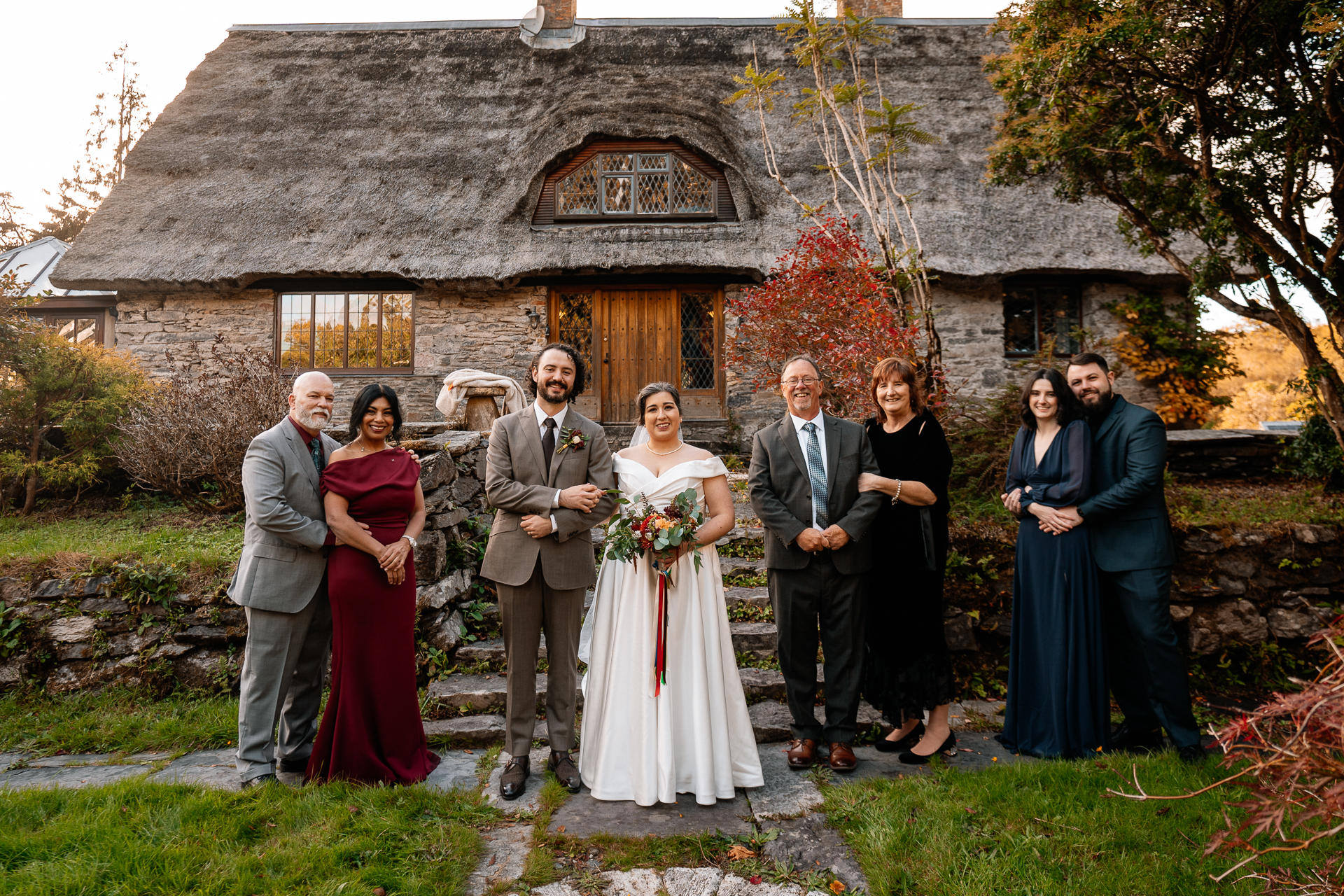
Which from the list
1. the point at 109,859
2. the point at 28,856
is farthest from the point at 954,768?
the point at 28,856

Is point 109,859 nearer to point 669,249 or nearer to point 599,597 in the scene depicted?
point 599,597

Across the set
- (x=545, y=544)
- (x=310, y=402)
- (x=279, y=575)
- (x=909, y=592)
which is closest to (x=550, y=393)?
(x=545, y=544)

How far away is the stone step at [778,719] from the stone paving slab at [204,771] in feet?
8.94

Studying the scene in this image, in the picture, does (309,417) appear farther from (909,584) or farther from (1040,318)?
(1040,318)

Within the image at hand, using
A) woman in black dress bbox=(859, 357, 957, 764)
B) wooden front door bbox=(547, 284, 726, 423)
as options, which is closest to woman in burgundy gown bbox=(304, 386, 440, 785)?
woman in black dress bbox=(859, 357, 957, 764)

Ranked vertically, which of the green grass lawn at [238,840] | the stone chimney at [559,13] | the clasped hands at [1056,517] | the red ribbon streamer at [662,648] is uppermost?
the stone chimney at [559,13]

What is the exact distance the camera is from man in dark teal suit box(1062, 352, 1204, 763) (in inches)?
143

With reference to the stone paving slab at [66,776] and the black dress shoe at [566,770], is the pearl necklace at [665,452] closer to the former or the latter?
the black dress shoe at [566,770]

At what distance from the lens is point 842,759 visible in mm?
3555

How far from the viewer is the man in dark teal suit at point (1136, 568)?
363 centimetres

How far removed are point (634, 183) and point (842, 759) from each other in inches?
375

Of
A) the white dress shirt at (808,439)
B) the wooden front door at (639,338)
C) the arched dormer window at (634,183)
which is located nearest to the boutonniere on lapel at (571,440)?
the white dress shirt at (808,439)

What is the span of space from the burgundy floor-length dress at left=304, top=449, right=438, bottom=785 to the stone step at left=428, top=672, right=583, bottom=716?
2.32 feet

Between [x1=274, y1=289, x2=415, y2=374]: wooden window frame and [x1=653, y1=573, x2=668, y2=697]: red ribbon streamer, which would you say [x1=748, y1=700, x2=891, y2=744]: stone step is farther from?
[x1=274, y1=289, x2=415, y2=374]: wooden window frame
